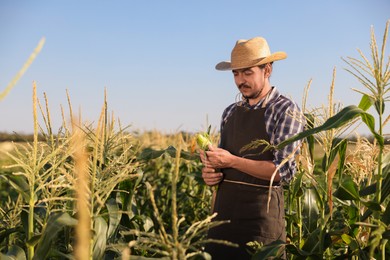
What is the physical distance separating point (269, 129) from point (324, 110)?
64 centimetres

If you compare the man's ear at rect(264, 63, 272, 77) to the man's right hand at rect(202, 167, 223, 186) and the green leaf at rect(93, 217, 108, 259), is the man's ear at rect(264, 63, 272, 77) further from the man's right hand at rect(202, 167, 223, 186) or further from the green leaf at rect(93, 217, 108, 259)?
the green leaf at rect(93, 217, 108, 259)

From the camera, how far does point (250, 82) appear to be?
9.66 feet

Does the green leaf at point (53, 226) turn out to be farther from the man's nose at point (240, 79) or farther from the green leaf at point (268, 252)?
the man's nose at point (240, 79)

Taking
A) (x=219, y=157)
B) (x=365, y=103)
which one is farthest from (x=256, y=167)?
(x=365, y=103)

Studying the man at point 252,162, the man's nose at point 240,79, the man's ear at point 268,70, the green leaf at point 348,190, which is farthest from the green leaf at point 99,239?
the man's ear at point 268,70

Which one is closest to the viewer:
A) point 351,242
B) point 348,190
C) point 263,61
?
point 348,190

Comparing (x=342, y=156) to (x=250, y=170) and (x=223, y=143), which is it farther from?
(x=223, y=143)

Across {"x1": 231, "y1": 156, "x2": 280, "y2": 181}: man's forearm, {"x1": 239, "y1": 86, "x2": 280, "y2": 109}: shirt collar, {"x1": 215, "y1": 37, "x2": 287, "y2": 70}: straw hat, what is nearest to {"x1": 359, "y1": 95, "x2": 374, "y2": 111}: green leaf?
{"x1": 231, "y1": 156, "x2": 280, "y2": 181}: man's forearm

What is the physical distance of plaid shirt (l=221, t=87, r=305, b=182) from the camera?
2.71 metres

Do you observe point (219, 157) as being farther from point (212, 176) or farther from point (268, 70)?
point (268, 70)

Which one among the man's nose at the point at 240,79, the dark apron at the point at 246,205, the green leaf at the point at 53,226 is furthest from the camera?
the man's nose at the point at 240,79

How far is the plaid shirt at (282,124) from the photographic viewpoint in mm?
2705

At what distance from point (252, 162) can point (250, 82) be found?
544 mm

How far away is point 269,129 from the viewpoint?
2871 mm
